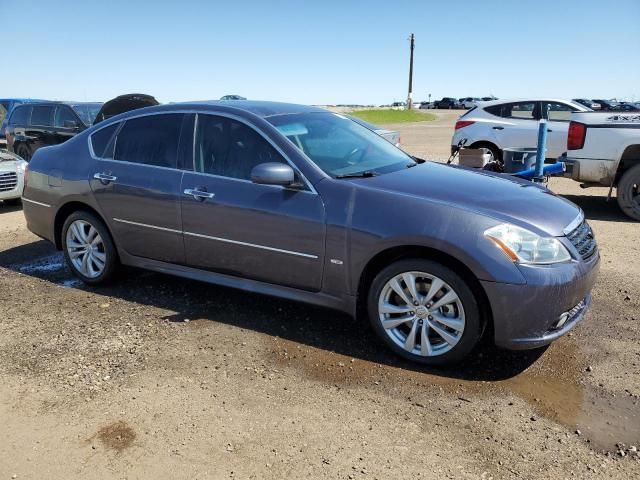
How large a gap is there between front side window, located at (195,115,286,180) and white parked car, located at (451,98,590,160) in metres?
7.43

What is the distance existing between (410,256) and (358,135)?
153 cm

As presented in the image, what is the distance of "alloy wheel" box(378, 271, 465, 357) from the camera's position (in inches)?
136

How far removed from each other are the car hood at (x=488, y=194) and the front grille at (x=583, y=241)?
9 cm

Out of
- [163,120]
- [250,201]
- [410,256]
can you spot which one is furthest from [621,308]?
[163,120]

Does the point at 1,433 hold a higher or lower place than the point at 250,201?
lower

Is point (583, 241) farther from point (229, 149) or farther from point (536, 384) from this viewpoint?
point (229, 149)

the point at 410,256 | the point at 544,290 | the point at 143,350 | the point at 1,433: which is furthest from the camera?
the point at 143,350

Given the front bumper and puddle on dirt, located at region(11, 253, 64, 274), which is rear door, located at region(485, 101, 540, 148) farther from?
puddle on dirt, located at region(11, 253, 64, 274)

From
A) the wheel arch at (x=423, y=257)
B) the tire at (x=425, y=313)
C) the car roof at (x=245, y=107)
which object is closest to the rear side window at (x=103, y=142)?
the car roof at (x=245, y=107)

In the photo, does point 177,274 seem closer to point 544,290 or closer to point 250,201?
point 250,201

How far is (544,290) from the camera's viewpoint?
325cm

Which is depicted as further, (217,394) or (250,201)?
(250,201)

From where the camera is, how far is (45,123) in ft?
40.2

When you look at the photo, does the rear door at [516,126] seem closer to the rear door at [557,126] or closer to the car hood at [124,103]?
the rear door at [557,126]
